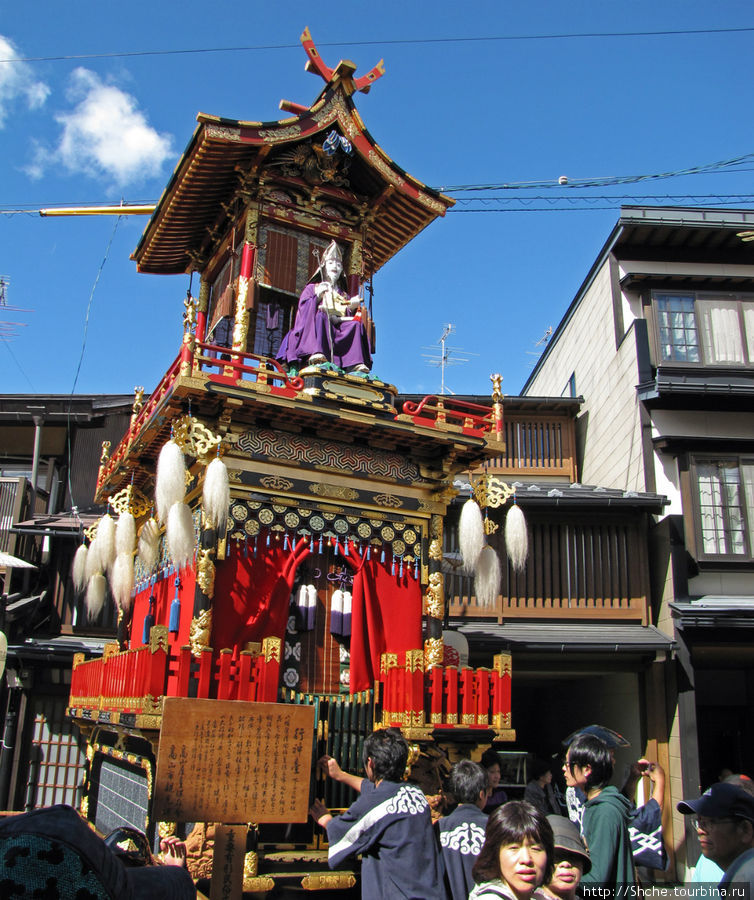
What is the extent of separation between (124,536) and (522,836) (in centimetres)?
934

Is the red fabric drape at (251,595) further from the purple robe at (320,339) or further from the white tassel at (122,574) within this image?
the purple robe at (320,339)

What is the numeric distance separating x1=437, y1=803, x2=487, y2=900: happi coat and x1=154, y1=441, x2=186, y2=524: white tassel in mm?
5535

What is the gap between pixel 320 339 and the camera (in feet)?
37.9

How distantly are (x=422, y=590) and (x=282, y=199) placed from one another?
684 cm

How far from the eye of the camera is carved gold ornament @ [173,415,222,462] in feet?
32.2

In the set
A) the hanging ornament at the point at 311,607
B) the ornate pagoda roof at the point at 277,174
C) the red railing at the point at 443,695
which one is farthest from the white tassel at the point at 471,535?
the ornate pagoda roof at the point at 277,174

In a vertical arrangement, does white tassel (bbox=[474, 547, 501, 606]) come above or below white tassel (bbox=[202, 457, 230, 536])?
below

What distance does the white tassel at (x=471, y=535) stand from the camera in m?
11.3

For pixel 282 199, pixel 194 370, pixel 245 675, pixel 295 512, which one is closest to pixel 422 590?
pixel 295 512

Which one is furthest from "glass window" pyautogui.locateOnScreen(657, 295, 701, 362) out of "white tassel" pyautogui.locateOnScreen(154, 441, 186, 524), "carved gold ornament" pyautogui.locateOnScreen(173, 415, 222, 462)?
"white tassel" pyautogui.locateOnScreen(154, 441, 186, 524)

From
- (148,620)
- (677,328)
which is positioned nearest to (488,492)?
(148,620)

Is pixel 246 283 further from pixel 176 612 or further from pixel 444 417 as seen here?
pixel 176 612

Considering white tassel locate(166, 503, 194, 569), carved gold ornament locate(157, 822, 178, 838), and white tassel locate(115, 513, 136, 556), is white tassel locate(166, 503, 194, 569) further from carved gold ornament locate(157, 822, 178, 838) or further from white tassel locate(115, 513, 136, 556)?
carved gold ornament locate(157, 822, 178, 838)

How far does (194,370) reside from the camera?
31.7ft
